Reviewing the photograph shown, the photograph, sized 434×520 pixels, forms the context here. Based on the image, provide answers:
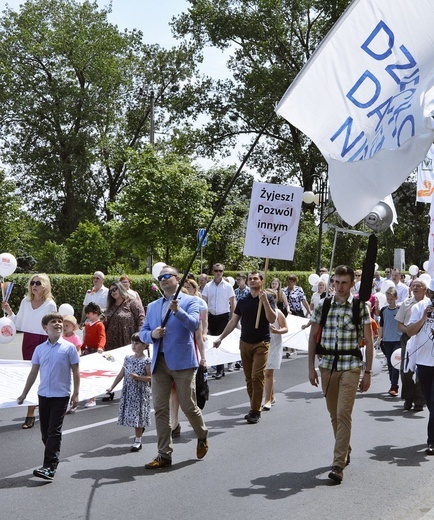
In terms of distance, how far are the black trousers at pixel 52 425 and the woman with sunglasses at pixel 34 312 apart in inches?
94.4

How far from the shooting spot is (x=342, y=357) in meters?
7.45

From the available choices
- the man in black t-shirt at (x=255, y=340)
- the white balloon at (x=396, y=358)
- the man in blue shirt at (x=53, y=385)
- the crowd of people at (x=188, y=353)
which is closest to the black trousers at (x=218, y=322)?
the crowd of people at (x=188, y=353)

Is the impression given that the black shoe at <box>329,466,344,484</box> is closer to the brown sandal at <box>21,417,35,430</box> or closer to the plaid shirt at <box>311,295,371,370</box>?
the plaid shirt at <box>311,295,371,370</box>

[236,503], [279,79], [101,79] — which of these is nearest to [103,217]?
[101,79]

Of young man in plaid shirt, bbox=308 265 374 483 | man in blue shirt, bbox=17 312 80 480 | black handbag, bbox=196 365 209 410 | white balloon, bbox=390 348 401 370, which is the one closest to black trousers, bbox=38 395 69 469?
man in blue shirt, bbox=17 312 80 480

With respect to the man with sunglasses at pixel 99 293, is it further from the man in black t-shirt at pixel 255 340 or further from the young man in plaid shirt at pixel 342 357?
the young man in plaid shirt at pixel 342 357

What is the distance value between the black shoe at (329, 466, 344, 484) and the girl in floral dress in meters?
2.16

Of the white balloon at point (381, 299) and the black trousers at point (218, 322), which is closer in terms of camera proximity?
the black trousers at point (218, 322)

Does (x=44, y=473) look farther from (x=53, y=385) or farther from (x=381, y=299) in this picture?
(x=381, y=299)

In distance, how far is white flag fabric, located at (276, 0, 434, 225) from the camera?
16.1 feet

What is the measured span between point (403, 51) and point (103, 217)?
51.3 metres

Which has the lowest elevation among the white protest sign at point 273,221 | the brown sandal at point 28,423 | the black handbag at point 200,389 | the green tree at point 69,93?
the brown sandal at point 28,423

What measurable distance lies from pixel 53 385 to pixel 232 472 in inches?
68.6

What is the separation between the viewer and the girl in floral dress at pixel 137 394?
28.2ft
